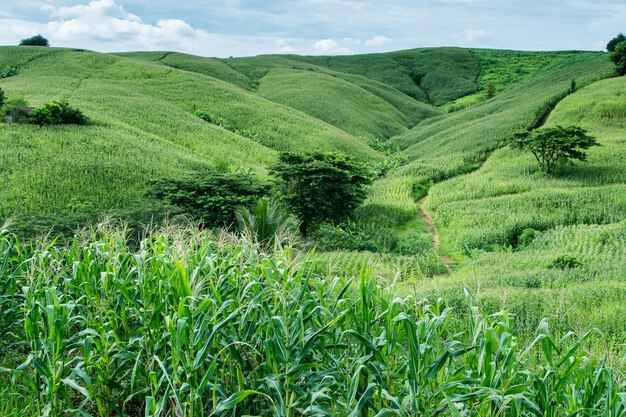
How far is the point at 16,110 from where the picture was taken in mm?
30719

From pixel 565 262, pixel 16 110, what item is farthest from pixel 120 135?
pixel 565 262

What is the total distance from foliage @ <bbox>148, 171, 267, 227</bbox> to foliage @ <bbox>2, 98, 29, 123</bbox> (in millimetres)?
15679

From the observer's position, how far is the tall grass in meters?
4.77

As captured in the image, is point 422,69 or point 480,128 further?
point 422,69

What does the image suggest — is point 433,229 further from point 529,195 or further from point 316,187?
point 316,187

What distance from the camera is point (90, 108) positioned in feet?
129

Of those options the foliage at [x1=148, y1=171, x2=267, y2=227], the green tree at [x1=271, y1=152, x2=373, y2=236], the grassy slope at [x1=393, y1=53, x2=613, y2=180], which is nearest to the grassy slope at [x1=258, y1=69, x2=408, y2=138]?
the grassy slope at [x1=393, y1=53, x2=613, y2=180]

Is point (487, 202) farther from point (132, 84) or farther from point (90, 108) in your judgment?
point (132, 84)

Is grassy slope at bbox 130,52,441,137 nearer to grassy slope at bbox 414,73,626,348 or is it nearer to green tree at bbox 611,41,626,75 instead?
green tree at bbox 611,41,626,75

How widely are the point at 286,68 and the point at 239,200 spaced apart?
81078 millimetres

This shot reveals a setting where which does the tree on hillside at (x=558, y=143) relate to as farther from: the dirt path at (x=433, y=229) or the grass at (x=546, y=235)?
the dirt path at (x=433, y=229)

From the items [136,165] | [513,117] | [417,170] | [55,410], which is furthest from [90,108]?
[55,410]

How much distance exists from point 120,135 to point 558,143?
24807mm

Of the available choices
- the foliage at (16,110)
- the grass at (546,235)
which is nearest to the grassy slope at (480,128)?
the grass at (546,235)
